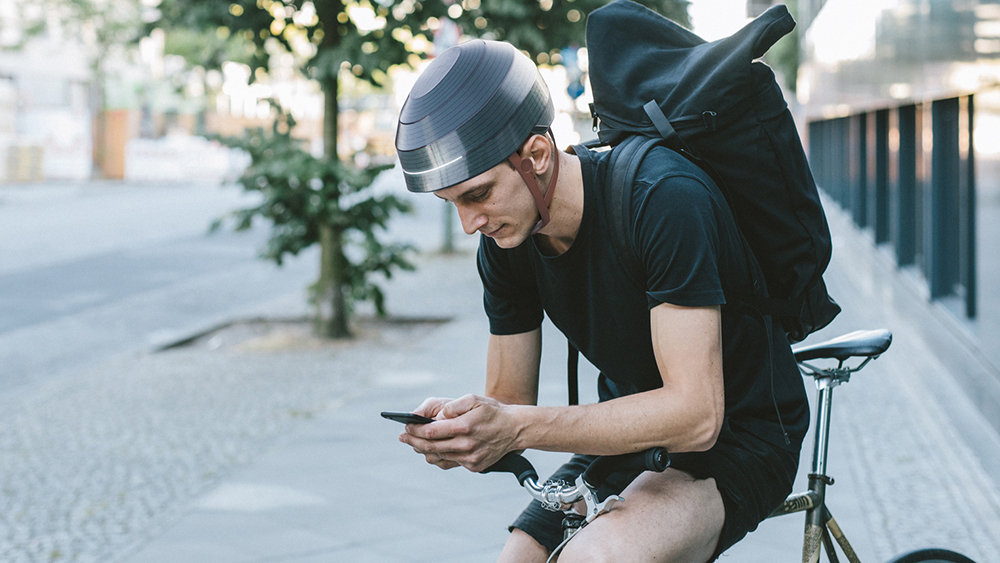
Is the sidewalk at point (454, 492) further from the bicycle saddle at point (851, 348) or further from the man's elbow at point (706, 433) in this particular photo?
the man's elbow at point (706, 433)

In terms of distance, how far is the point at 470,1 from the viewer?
30.2 ft

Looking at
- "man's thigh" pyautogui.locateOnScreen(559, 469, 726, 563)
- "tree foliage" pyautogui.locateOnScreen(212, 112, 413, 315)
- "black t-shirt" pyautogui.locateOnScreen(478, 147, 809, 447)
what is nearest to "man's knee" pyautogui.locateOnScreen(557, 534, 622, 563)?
"man's thigh" pyautogui.locateOnScreen(559, 469, 726, 563)

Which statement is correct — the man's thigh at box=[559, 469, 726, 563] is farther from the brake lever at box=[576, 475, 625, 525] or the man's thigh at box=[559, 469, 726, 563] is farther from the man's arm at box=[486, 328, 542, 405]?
the man's arm at box=[486, 328, 542, 405]

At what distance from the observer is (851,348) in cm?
238

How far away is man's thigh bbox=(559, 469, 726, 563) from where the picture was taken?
1723 mm

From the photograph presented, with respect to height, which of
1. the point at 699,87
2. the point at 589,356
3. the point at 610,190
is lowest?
the point at 589,356

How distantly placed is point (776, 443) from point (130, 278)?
12812mm

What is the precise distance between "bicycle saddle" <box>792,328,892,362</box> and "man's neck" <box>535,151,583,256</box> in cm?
75

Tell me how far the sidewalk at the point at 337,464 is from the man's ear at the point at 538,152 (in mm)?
2638

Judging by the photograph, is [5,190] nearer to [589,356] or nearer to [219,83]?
[219,83]

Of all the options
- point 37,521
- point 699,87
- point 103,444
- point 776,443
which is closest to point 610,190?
point 699,87

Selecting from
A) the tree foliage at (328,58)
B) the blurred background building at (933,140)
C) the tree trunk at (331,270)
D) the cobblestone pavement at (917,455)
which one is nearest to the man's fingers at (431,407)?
the cobblestone pavement at (917,455)

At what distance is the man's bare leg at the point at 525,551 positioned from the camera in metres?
2.08

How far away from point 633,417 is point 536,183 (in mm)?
435
